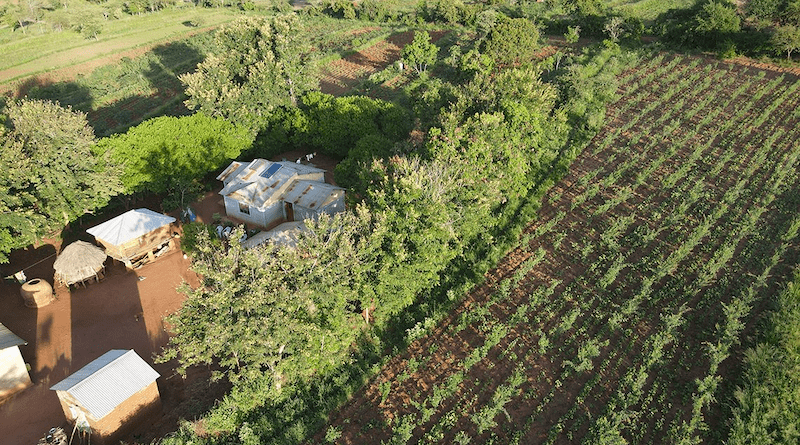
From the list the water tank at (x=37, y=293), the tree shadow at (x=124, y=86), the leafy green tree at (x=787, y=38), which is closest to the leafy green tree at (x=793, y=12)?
the leafy green tree at (x=787, y=38)

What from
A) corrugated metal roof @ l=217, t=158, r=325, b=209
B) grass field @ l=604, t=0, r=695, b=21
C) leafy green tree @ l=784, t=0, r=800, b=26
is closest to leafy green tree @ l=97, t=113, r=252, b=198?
corrugated metal roof @ l=217, t=158, r=325, b=209

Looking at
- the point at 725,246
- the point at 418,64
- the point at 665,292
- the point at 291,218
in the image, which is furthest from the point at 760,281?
the point at 418,64

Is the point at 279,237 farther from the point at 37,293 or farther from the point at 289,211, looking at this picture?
the point at 37,293

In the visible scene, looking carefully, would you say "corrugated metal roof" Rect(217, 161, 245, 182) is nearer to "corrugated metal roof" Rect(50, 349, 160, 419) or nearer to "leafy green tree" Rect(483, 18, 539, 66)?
"corrugated metal roof" Rect(50, 349, 160, 419)

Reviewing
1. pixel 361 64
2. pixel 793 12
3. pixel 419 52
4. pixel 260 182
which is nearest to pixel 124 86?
pixel 361 64

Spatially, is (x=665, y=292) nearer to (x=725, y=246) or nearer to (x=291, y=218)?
(x=725, y=246)

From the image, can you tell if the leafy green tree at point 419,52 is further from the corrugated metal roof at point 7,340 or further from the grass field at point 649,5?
the corrugated metal roof at point 7,340
